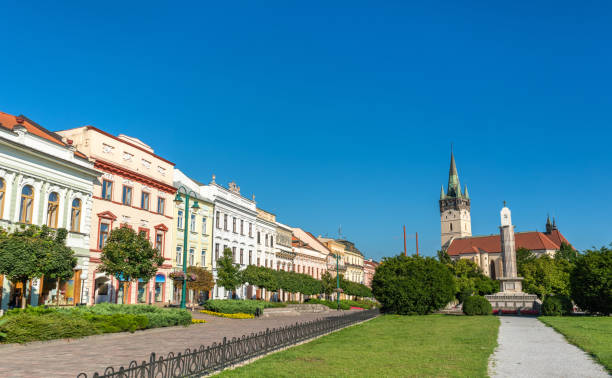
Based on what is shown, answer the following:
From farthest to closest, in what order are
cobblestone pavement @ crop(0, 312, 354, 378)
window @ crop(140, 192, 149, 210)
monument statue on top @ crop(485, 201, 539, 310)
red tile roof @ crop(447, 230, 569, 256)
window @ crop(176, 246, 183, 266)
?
1. red tile roof @ crop(447, 230, 569, 256)
2. monument statue on top @ crop(485, 201, 539, 310)
3. window @ crop(176, 246, 183, 266)
4. window @ crop(140, 192, 149, 210)
5. cobblestone pavement @ crop(0, 312, 354, 378)

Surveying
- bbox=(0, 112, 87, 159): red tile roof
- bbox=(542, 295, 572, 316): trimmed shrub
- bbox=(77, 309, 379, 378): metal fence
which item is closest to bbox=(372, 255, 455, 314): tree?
bbox=(542, 295, 572, 316): trimmed shrub

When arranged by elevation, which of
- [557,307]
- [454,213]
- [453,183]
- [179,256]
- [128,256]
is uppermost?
[453,183]

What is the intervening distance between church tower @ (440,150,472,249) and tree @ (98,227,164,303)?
136m


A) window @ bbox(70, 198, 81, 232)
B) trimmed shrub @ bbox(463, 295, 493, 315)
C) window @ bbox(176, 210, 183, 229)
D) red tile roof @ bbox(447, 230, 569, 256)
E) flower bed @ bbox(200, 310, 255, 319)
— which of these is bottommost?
flower bed @ bbox(200, 310, 255, 319)

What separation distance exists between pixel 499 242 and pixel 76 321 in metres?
137

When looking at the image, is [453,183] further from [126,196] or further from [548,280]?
[126,196]

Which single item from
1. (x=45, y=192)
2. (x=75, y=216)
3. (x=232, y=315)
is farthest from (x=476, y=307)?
(x=45, y=192)

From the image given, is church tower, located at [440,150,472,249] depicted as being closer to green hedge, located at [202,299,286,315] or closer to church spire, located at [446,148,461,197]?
church spire, located at [446,148,461,197]

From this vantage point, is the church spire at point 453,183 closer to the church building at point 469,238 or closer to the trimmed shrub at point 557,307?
the church building at point 469,238

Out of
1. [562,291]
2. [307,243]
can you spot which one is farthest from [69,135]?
[562,291]

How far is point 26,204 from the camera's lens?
2778 cm

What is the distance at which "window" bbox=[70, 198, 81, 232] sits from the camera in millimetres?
30891

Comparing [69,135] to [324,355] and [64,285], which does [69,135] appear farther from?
[324,355]

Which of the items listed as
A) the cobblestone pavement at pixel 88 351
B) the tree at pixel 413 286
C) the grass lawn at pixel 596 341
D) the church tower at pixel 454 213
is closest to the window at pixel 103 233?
the cobblestone pavement at pixel 88 351
